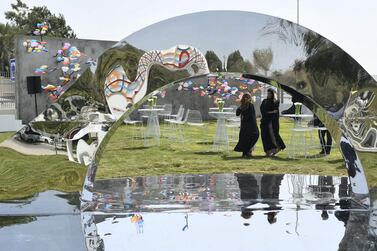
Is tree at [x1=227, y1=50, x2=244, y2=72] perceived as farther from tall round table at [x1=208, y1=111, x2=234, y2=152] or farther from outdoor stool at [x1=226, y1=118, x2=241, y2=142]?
outdoor stool at [x1=226, y1=118, x2=241, y2=142]

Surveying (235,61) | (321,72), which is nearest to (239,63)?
(235,61)

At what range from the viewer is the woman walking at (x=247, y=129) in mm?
11031

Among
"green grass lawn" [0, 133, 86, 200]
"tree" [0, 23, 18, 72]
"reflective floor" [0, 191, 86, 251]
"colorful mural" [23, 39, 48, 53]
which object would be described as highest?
"tree" [0, 23, 18, 72]

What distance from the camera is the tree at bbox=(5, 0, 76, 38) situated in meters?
27.8

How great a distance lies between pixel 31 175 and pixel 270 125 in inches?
306

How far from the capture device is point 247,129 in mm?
11180

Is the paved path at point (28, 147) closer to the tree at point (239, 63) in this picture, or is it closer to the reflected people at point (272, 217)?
the tree at point (239, 63)

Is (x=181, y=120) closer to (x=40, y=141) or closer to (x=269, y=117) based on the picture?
(x=269, y=117)

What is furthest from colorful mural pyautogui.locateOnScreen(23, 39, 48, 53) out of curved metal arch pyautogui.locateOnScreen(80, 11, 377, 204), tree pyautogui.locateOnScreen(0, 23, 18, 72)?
tree pyautogui.locateOnScreen(0, 23, 18, 72)

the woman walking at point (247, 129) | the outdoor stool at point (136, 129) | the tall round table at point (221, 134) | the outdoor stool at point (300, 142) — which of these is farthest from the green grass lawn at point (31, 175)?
the outdoor stool at point (136, 129)

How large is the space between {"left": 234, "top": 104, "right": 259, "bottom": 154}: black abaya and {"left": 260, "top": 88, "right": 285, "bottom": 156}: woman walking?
0.98ft

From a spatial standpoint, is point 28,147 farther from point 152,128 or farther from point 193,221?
point 152,128

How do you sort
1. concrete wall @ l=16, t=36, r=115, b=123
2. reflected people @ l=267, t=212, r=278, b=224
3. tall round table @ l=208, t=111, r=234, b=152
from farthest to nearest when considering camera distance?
1. tall round table @ l=208, t=111, r=234, b=152
2. concrete wall @ l=16, t=36, r=115, b=123
3. reflected people @ l=267, t=212, r=278, b=224

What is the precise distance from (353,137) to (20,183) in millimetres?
3369
